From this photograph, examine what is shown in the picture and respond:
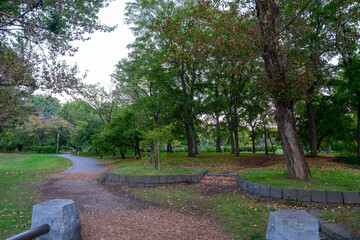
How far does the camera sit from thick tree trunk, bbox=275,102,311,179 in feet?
22.8

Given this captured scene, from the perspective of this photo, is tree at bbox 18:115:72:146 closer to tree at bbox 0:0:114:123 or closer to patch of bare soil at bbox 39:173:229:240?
tree at bbox 0:0:114:123

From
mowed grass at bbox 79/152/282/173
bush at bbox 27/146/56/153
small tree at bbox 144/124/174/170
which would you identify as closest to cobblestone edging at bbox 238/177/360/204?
small tree at bbox 144/124/174/170

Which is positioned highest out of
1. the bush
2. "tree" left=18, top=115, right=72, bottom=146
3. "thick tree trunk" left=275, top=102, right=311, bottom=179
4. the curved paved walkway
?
"tree" left=18, top=115, right=72, bottom=146

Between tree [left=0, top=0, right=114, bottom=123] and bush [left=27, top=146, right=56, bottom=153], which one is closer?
tree [left=0, top=0, right=114, bottom=123]

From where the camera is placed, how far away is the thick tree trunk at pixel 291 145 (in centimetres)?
696

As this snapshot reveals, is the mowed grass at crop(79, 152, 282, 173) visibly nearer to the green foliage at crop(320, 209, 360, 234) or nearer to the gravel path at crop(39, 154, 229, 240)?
the gravel path at crop(39, 154, 229, 240)

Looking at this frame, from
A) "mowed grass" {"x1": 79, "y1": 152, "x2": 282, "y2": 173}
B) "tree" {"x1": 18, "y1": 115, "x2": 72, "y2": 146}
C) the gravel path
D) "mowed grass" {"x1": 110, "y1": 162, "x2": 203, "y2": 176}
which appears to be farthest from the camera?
"tree" {"x1": 18, "y1": 115, "x2": 72, "y2": 146}

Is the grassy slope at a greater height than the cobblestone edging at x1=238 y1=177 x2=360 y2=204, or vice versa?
the cobblestone edging at x1=238 y1=177 x2=360 y2=204

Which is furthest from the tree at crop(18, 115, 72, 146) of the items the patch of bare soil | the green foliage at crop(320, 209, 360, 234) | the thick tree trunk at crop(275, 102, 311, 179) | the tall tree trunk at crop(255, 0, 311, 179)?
the green foliage at crop(320, 209, 360, 234)

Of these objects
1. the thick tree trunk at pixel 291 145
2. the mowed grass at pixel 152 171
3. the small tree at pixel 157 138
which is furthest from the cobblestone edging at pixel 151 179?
the thick tree trunk at pixel 291 145

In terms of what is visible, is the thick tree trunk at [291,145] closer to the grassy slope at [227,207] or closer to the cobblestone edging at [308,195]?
the cobblestone edging at [308,195]

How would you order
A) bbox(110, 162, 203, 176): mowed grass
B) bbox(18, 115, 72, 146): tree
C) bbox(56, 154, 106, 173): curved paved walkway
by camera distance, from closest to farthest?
bbox(110, 162, 203, 176): mowed grass, bbox(56, 154, 106, 173): curved paved walkway, bbox(18, 115, 72, 146): tree

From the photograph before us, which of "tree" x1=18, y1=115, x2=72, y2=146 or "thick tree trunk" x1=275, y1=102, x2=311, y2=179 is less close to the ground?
"tree" x1=18, y1=115, x2=72, y2=146

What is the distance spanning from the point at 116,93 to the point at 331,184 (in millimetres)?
21584
